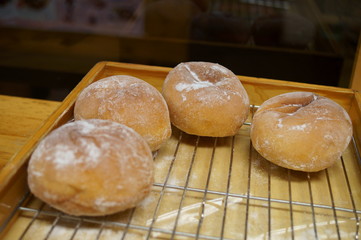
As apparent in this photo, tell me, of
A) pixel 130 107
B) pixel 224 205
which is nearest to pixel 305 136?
pixel 224 205

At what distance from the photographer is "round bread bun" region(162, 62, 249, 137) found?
126 cm

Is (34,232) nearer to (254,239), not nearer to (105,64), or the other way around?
(254,239)

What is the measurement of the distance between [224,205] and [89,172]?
1.19ft

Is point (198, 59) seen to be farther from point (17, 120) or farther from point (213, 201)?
point (213, 201)

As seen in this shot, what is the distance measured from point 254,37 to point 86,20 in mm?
781

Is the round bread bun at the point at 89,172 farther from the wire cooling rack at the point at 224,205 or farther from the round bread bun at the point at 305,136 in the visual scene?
the round bread bun at the point at 305,136

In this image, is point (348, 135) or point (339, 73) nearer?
point (348, 135)

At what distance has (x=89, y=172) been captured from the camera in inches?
36.4

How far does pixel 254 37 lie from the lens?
75.5 inches

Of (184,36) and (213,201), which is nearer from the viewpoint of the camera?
(213,201)

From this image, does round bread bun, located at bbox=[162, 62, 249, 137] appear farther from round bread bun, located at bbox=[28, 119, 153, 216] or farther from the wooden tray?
round bread bun, located at bbox=[28, 119, 153, 216]

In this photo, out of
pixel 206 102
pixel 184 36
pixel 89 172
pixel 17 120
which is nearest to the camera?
pixel 89 172

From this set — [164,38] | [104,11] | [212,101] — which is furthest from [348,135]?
[104,11]

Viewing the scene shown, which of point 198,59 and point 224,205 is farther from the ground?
point 224,205
